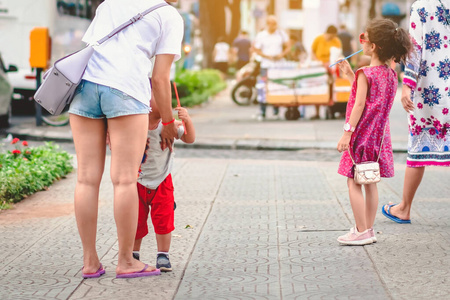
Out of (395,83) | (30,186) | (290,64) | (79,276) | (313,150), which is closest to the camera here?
(79,276)

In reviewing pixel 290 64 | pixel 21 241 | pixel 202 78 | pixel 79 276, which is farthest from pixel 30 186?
pixel 202 78

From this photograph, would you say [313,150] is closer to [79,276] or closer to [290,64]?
[290,64]

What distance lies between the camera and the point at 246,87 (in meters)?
20.9

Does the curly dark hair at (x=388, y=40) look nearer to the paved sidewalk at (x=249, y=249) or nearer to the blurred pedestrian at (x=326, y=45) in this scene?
the paved sidewalk at (x=249, y=249)

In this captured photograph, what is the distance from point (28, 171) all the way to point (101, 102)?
3609 mm

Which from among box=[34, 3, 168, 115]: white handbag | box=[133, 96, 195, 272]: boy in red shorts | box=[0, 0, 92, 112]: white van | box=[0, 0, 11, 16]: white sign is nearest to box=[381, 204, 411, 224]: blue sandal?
box=[133, 96, 195, 272]: boy in red shorts

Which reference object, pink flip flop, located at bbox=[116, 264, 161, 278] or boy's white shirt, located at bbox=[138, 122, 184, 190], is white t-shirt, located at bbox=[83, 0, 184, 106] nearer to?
boy's white shirt, located at bbox=[138, 122, 184, 190]

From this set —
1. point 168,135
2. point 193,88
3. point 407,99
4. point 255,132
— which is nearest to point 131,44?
point 168,135

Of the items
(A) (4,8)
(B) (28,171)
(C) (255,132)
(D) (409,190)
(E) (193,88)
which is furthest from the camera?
(E) (193,88)

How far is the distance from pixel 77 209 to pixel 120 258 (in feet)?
1.13

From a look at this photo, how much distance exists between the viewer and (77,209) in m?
4.62

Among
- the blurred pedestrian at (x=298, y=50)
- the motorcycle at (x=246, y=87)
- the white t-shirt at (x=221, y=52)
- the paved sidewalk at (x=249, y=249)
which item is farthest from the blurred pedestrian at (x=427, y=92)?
the white t-shirt at (x=221, y=52)

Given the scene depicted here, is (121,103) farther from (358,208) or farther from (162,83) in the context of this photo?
(358,208)

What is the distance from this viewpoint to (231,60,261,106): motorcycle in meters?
20.4
